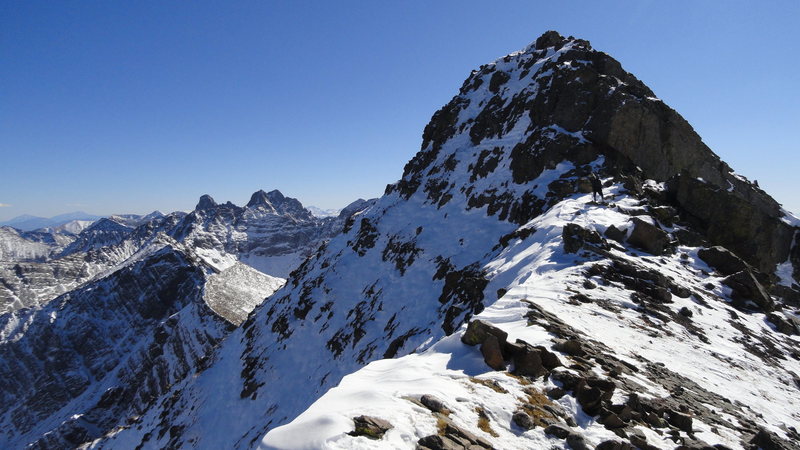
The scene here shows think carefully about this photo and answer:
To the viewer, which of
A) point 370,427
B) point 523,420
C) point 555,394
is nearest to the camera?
point 370,427

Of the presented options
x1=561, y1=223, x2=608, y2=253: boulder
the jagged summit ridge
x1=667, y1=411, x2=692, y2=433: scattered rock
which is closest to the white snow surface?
x1=667, y1=411, x2=692, y2=433: scattered rock

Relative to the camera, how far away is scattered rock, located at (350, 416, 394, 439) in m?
6.45

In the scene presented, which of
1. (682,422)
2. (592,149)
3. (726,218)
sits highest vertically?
(592,149)

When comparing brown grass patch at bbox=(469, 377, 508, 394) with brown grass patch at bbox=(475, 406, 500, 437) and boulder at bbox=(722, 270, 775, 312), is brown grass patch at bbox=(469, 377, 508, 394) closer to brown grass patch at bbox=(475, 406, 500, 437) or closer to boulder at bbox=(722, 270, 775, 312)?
brown grass patch at bbox=(475, 406, 500, 437)

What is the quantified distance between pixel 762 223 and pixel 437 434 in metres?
37.1

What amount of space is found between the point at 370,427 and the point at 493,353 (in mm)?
4386

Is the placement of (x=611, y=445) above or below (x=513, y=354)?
below

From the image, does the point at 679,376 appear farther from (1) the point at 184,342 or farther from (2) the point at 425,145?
(1) the point at 184,342

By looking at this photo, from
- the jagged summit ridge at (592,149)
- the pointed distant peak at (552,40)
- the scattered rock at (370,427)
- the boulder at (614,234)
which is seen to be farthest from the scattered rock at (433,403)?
the pointed distant peak at (552,40)

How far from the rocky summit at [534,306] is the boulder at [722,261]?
→ 0.13 m

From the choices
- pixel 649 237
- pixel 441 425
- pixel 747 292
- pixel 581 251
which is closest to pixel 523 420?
pixel 441 425

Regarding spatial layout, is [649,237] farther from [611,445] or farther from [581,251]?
[611,445]

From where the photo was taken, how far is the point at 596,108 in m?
42.2

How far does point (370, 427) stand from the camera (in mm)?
6523
